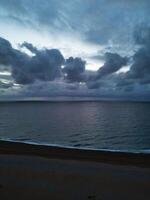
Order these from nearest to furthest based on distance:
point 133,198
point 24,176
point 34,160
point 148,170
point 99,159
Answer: point 133,198
point 24,176
point 148,170
point 34,160
point 99,159

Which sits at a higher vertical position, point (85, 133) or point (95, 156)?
point (95, 156)

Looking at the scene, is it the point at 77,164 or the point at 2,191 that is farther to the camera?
the point at 77,164

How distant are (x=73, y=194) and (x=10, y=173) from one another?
4558mm

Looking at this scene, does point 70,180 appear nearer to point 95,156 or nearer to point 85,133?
point 95,156

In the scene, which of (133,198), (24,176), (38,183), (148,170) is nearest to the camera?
(133,198)

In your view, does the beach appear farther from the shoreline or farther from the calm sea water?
the calm sea water

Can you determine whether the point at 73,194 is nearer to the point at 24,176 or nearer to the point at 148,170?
the point at 24,176

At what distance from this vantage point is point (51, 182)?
459 inches

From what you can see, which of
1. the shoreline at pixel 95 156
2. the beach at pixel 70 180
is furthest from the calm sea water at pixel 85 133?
the beach at pixel 70 180

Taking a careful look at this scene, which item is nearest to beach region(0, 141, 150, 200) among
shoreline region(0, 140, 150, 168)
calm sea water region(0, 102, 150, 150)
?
shoreline region(0, 140, 150, 168)

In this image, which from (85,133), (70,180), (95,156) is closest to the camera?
(70,180)

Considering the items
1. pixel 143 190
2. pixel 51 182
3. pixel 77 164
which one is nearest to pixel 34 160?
pixel 77 164

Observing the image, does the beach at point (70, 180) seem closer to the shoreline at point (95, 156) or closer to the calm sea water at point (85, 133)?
the shoreline at point (95, 156)

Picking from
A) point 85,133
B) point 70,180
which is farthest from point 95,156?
point 85,133
